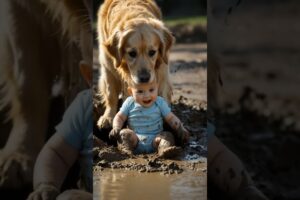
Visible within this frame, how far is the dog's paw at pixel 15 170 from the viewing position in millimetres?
3357

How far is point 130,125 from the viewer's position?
3.51 metres

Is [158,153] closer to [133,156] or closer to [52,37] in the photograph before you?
[133,156]

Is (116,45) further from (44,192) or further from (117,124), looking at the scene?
(44,192)

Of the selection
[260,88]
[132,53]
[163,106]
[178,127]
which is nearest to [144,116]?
[163,106]

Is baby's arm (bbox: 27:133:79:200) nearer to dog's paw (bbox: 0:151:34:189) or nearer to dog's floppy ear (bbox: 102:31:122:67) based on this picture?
dog's paw (bbox: 0:151:34:189)

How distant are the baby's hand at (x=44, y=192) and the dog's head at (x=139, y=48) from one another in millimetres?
910

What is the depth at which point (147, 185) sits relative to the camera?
3.35 metres

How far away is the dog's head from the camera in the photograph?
3344 mm

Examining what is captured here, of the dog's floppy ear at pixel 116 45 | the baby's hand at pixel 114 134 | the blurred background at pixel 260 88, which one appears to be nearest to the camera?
the blurred background at pixel 260 88

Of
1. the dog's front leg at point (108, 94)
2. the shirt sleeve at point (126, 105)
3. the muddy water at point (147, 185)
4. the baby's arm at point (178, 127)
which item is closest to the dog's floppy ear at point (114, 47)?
the dog's front leg at point (108, 94)

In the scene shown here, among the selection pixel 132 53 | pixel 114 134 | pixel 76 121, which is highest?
pixel 132 53

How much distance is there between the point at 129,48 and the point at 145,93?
335mm

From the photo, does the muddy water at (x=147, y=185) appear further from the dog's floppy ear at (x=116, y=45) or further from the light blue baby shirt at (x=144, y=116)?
the dog's floppy ear at (x=116, y=45)

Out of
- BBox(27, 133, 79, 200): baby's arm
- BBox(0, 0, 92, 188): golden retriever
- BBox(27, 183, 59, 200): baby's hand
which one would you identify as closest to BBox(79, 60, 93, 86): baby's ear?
BBox(0, 0, 92, 188): golden retriever
